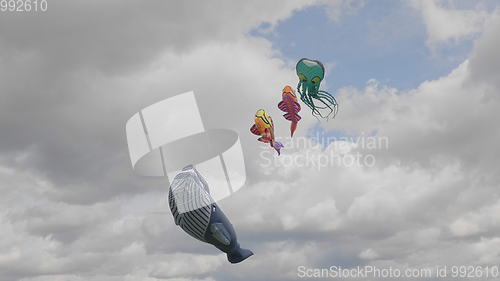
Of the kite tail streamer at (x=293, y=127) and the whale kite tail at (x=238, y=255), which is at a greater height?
the kite tail streamer at (x=293, y=127)

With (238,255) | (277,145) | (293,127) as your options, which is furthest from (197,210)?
(293,127)

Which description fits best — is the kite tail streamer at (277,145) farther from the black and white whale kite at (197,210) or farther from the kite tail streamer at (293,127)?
the black and white whale kite at (197,210)

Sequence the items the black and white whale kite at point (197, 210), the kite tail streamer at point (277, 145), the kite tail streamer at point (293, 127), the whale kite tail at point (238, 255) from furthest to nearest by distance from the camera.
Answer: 1. the kite tail streamer at point (293, 127)
2. the kite tail streamer at point (277, 145)
3. the whale kite tail at point (238, 255)
4. the black and white whale kite at point (197, 210)

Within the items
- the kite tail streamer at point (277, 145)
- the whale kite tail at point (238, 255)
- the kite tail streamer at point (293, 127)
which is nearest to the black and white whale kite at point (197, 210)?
the whale kite tail at point (238, 255)

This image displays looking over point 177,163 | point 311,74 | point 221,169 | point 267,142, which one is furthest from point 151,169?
point 311,74

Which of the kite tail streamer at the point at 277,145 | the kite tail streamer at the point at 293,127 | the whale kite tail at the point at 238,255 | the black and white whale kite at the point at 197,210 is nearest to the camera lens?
the black and white whale kite at the point at 197,210

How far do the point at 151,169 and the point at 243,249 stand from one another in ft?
16.4

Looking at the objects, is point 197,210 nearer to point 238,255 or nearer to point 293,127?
point 238,255

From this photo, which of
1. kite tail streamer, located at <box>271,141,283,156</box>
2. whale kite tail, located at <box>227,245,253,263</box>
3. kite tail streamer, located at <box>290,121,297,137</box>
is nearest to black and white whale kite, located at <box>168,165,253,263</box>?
whale kite tail, located at <box>227,245,253,263</box>

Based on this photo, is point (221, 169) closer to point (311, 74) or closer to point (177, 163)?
point (177, 163)

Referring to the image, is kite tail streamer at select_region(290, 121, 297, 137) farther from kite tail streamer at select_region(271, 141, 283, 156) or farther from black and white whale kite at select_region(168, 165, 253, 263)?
black and white whale kite at select_region(168, 165, 253, 263)

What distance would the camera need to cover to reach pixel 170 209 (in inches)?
1007

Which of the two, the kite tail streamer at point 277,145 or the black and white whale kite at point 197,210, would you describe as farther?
the kite tail streamer at point 277,145

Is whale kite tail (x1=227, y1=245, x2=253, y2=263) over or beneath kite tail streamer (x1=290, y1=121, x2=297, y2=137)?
beneath
